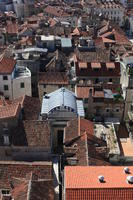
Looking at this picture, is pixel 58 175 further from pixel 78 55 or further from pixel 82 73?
pixel 78 55

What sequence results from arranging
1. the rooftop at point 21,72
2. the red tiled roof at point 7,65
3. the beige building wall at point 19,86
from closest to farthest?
the red tiled roof at point 7,65
the beige building wall at point 19,86
the rooftop at point 21,72

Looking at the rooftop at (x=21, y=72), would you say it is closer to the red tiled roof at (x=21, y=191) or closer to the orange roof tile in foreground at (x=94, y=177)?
the red tiled roof at (x=21, y=191)

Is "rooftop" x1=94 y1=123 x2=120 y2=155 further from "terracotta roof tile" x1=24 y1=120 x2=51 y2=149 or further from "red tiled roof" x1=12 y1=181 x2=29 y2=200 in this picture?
"red tiled roof" x1=12 y1=181 x2=29 y2=200

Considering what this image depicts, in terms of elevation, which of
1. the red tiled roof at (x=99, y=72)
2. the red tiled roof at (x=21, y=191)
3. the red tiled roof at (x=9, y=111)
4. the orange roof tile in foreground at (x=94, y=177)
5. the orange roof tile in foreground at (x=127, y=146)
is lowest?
the orange roof tile in foreground at (x=127, y=146)

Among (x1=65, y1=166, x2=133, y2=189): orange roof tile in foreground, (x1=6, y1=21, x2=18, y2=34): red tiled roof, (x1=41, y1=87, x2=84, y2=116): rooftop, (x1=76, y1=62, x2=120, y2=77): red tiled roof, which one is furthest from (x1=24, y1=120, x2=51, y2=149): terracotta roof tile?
(x1=6, y1=21, x2=18, y2=34): red tiled roof

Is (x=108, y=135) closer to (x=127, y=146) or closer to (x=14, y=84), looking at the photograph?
(x=127, y=146)

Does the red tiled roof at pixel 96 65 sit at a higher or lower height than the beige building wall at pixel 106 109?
higher

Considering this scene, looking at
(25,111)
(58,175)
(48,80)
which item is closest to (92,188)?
(58,175)

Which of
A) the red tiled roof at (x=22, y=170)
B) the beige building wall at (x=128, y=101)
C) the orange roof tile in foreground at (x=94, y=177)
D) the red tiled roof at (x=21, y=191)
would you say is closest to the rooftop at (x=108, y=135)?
the beige building wall at (x=128, y=101)

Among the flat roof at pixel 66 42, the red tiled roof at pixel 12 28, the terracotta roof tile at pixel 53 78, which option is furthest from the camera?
the red tiled roof at pixel 12 28
